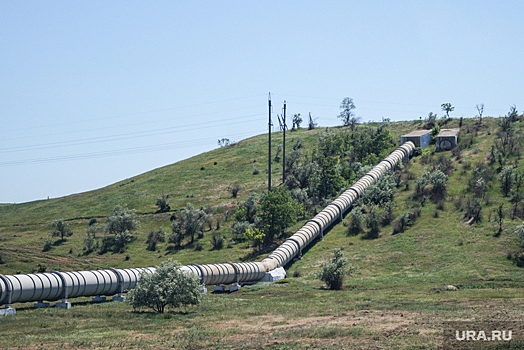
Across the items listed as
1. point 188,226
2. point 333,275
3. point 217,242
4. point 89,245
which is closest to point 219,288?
point 333,275

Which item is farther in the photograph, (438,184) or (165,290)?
(438,184)

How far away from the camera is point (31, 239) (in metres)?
104

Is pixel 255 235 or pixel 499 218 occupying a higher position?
pixel 499 218

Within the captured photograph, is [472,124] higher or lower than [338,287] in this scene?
higher

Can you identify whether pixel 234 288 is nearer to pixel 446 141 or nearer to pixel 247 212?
pixel 247 212

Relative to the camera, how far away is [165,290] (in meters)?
47.8

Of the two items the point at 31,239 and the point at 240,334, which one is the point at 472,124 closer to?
the point at 31,239

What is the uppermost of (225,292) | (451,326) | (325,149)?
(325,149)

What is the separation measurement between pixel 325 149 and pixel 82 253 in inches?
2323

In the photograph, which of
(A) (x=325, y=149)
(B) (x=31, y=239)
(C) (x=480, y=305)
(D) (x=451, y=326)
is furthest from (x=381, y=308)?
(A) (x=325, y=149)

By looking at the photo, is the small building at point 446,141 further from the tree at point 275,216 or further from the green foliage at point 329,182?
the tree at point 275,216

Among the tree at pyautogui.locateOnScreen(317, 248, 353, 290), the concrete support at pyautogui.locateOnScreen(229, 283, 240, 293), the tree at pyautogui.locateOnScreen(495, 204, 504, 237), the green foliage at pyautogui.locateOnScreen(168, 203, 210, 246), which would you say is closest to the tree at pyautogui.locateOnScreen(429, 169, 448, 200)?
the tree at pyautogui.locateOnScreen(495, 204, 504, 237)

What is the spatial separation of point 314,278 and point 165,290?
25.9m

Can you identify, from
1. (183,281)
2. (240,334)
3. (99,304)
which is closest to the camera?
(240,334)
